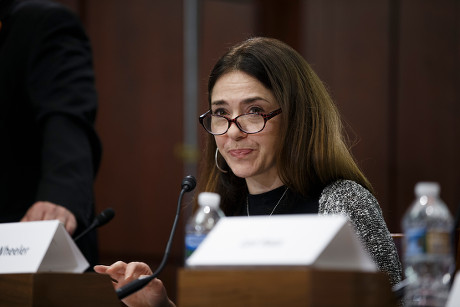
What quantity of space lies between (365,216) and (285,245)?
0.85m

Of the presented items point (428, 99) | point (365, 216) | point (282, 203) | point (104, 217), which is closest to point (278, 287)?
point (365, 216)

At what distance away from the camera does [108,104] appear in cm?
486

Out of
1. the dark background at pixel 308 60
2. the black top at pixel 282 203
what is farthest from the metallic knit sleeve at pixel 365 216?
the dark background at pixel 308 60

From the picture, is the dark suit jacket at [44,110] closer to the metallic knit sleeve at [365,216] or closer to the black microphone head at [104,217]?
the black microphone head at [104,217]

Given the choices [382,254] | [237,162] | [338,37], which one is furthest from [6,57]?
[338,37]

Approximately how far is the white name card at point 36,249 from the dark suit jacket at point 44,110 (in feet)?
2.82

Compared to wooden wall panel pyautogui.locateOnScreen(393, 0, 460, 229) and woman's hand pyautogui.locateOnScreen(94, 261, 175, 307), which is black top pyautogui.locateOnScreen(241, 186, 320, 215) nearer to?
woman's hand pyautogui.locateOnScreen(94, 261, 175, 307)

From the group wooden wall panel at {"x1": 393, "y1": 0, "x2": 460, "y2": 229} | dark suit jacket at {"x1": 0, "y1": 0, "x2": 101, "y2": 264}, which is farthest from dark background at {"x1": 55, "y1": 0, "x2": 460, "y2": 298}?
dark suit jacket at {"x1": 0, "y1": 0, "x2": 101, "y2": 264}

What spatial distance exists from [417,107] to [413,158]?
26cm

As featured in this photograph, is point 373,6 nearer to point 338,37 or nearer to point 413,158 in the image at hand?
point 338,37

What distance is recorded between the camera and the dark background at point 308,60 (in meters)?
4.32

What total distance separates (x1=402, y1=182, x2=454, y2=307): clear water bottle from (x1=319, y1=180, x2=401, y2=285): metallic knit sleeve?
574mm

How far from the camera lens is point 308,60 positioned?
14.9 ft

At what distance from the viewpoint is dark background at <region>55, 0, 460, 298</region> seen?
432 centimetres
